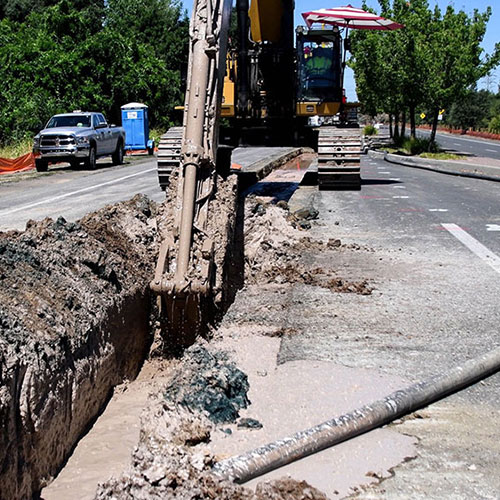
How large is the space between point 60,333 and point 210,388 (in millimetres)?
1112

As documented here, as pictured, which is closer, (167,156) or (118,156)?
(167,156)

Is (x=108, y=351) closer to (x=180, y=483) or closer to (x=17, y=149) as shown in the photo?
(x=180, y=483)

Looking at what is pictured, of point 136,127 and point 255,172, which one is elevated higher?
point 136,127

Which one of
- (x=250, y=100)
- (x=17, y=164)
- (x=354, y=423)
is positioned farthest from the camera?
(x=17, y=164)

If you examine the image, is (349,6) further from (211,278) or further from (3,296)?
(3,296)

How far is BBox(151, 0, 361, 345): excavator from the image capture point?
7809mm

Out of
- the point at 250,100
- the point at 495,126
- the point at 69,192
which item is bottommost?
the point at 495,126

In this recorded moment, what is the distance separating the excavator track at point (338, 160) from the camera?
17.0m

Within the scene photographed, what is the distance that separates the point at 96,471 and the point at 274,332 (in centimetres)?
224

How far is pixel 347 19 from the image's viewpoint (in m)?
18.2

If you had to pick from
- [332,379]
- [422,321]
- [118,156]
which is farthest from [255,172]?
[332,379]

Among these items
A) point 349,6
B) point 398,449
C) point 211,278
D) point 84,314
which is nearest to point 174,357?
point 211,278

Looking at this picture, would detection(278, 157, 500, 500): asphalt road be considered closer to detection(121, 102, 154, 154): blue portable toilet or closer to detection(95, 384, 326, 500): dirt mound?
detection(95, 384, 326, 500): dirt mound

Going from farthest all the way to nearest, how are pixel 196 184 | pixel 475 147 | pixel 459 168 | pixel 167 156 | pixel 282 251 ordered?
pixel 475 147
pixel 459 168
pixel 167 156
pixel 282 251
pixel 196 184
